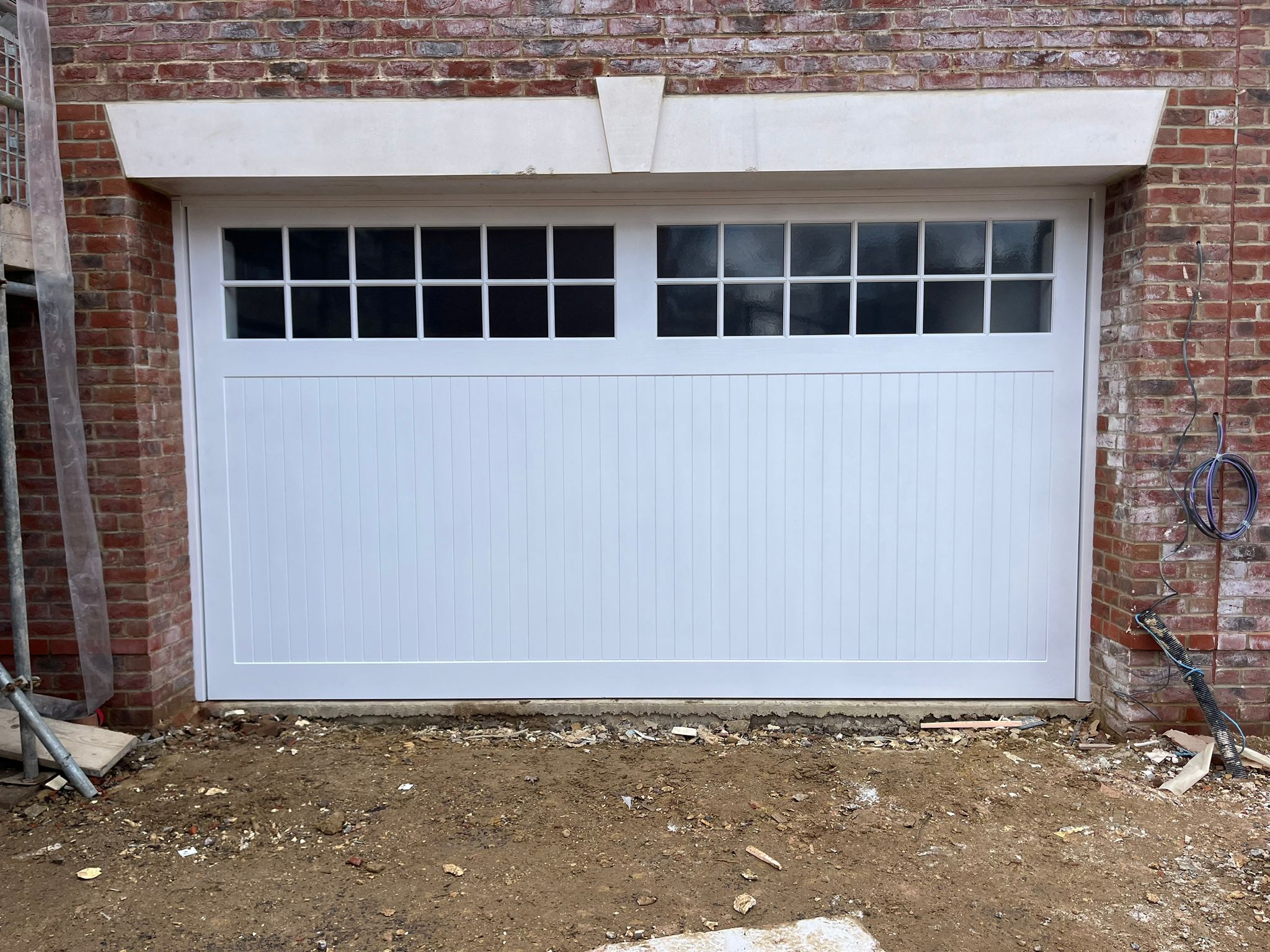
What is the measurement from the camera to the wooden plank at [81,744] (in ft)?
11.5

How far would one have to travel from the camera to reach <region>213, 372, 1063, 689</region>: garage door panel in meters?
4.07

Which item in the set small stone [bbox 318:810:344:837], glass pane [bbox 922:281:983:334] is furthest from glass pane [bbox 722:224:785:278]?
small stone [bbox 318:810:344:837]

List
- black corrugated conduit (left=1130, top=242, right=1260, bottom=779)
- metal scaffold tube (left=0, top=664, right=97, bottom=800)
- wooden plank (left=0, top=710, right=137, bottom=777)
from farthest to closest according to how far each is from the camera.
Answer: black corrugated conduit (left=1130, top=242, right=1260, bottom=779), wooden plank (left=0, top=710, right=137, bottom=777), metal scaffold tube (left=0, top=664, right=97, bottom=800)

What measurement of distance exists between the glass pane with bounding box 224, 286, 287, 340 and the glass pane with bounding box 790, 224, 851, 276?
2.53m

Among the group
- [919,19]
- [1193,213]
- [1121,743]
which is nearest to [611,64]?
[919,19]

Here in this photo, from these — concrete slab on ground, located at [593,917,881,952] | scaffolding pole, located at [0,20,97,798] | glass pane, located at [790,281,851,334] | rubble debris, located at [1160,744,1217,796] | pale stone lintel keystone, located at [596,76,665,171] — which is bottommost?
concrete slab on ground, located at [593,917,881,952]

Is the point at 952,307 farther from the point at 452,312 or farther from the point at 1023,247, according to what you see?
the point at 452,312

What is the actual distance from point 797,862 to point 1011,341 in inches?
102

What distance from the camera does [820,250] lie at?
13.3ft

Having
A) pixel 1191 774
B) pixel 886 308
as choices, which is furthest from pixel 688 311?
pixel 1191 774

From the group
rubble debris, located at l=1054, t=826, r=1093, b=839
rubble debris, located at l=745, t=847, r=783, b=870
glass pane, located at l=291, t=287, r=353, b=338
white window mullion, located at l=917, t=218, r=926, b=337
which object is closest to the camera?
rubble debris, located at l=745, t=847, r=783, b=870

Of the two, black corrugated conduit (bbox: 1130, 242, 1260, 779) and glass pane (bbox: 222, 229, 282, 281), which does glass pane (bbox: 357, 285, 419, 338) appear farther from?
black corrugated conduit (bbox: 1130, 242, 1260, 779)

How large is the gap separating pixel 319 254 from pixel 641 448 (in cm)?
184

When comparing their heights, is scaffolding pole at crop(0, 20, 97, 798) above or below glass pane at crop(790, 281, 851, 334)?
below
